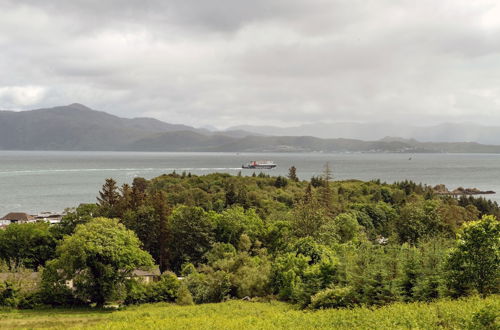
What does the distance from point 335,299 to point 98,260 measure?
1710 cm

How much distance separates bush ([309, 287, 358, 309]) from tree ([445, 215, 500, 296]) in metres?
5.29

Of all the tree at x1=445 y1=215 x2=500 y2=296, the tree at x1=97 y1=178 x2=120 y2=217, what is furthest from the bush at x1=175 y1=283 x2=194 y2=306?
the tree at x1=97 y1=178 x2=120 y2=217

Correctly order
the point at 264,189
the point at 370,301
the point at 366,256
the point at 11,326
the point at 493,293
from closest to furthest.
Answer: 1. the point at 493,293
2. the point at 370,301
3. the point at 11,326
4. the point at 366,256
5. the point at 264,189

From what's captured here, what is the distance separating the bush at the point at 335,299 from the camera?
24172 millimetres

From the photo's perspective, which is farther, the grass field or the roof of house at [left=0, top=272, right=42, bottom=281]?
the roof of house at [left=0, top=272, right=42, bottom=281]

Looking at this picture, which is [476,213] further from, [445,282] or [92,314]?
[92,314]

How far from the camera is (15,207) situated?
104 m

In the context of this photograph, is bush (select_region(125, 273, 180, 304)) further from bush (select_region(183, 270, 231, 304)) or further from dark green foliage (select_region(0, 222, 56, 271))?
dark green foliage (select_region(0, 222, 56, 271))

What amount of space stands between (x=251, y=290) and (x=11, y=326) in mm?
15953

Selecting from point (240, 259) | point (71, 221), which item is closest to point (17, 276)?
point (71, 221)

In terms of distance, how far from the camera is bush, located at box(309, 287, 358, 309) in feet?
79.3

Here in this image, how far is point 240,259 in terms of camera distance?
3525cm

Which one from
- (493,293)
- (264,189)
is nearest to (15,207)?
(264,189)

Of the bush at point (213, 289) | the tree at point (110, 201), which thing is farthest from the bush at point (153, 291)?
the tree at point (110, 201)
